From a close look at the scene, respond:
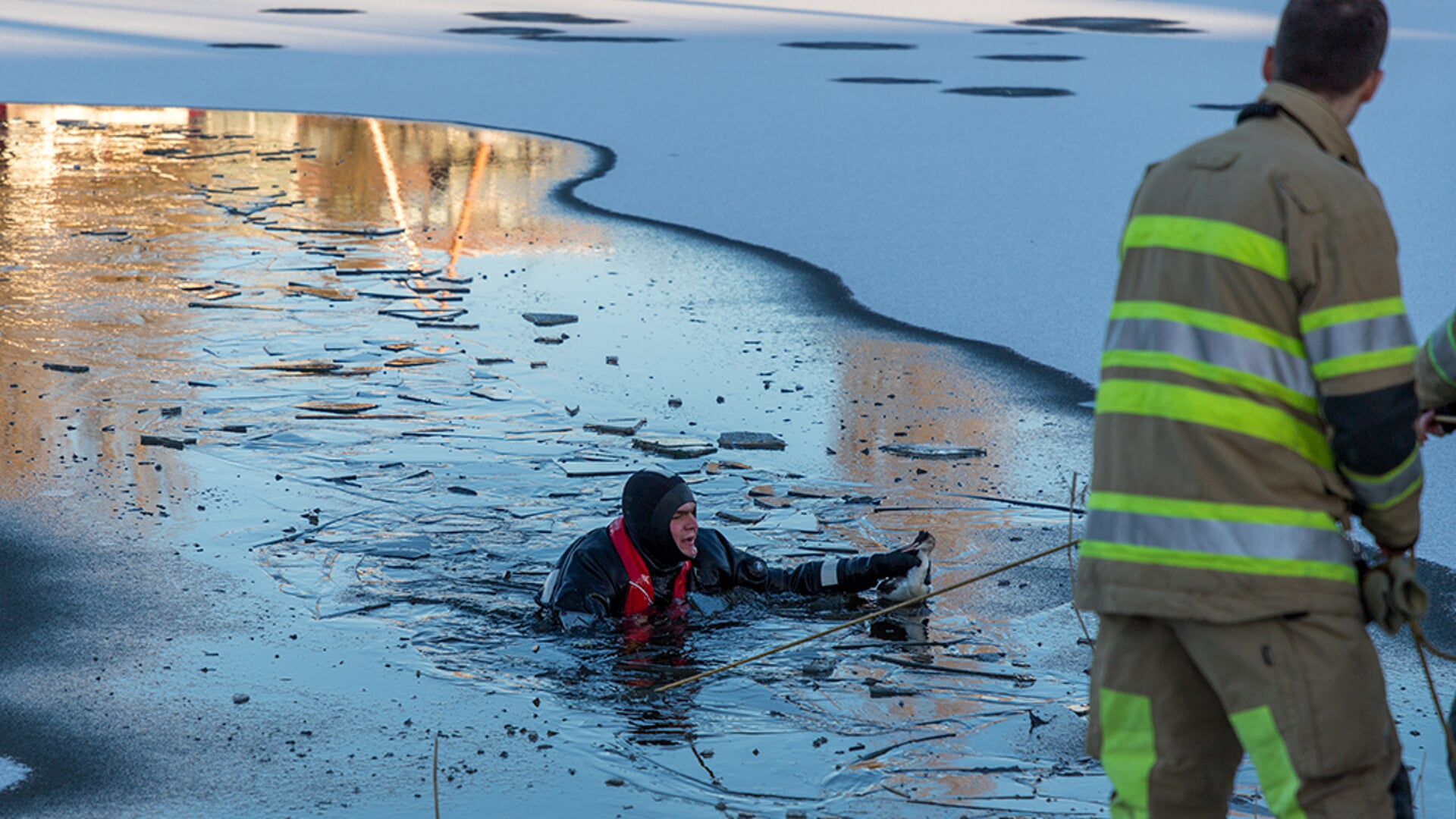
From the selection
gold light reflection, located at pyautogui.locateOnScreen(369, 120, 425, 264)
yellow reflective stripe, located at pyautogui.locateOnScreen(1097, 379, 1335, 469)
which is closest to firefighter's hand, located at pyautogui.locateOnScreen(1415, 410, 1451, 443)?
yellow reflective stripe, located at pyautogui.locateOnScreen(1097, 379, 1335, 469)

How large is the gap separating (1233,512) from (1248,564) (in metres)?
0.08

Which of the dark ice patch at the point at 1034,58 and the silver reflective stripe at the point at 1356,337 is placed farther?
the dark ice patch at the point at 1034,58

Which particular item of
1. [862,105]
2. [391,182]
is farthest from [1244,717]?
[862,105]

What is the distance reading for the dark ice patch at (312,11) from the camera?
33.5 m

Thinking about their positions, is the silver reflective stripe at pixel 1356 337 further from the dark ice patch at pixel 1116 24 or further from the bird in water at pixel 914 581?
the dark ice patch at pixel 1116 24

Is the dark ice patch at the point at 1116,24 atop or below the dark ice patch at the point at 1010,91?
atop

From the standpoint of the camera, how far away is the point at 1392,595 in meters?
2.58

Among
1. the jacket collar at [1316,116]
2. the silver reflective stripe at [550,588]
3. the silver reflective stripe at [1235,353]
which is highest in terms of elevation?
the jacket collar at [1316,116]

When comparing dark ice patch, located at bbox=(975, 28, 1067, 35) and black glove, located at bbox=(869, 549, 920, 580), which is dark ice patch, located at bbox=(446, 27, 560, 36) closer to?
dark ice patch, located at bbox=(975, 28, 1067, 35)

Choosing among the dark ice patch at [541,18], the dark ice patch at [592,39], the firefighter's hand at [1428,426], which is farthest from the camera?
the dark ice patch at [541,18]

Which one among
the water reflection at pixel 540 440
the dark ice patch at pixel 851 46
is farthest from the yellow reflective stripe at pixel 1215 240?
the dark ice patch at pixel 851 46

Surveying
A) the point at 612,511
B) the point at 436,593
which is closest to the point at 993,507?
the point at 612,511

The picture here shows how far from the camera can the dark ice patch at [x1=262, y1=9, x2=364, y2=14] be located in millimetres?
33469

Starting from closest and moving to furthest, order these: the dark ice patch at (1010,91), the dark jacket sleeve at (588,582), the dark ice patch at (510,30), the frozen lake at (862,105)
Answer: the dark jacket sleeve at (588,582) → the frozen lake at (862,105) → the dark ice patch at (1010,91) → the dark ice patch at (510,30)
